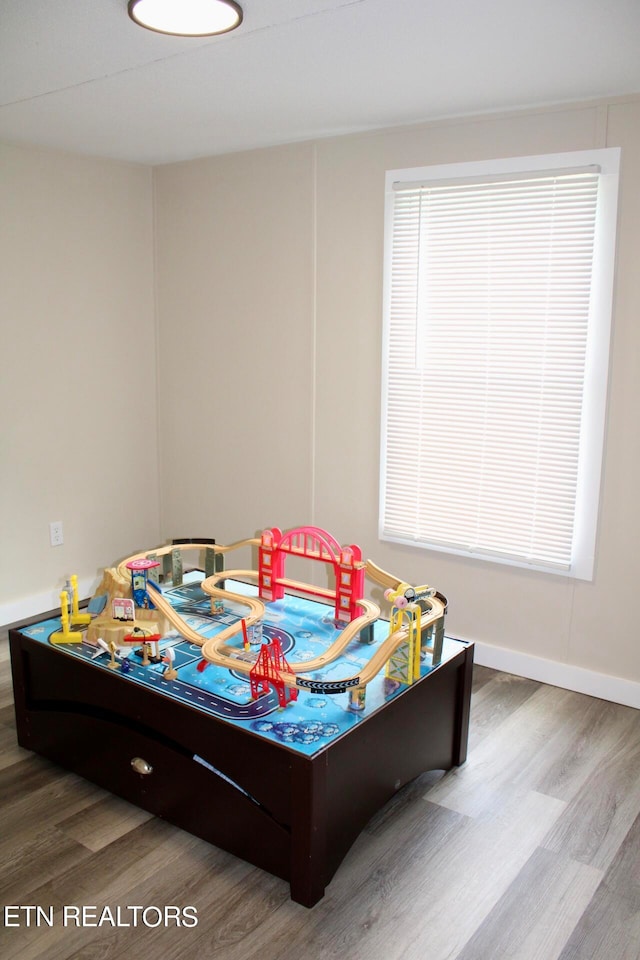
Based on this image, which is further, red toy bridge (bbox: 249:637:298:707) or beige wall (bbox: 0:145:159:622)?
beige wall (bbox: 0:145:159:622)

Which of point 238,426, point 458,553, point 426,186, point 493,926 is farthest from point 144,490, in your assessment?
point 493,926

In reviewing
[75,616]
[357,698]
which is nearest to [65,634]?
[75,616]

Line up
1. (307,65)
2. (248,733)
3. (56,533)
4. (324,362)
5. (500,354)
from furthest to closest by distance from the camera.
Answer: (56,533), (324,362), (500,354), (307,65), (248,733)

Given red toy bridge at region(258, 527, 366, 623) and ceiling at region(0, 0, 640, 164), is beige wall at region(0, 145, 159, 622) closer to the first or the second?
ceiling at region(0, 0, 640, 164)

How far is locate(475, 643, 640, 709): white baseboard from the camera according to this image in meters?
2.75

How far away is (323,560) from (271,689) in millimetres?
551

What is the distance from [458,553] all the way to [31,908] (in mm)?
1887

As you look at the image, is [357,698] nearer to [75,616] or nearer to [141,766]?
[141,766]

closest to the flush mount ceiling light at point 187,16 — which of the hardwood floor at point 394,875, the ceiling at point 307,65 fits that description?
the ceiling at point 307,65

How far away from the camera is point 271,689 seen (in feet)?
6.43

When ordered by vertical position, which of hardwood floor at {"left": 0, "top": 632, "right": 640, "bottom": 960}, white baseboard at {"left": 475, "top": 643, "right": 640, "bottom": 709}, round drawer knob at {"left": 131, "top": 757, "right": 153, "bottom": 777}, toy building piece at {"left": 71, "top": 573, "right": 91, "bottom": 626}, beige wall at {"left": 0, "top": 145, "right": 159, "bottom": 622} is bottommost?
hardwood floor at {"left": 0, "top": 632, "right": 640, "bottom": 960}

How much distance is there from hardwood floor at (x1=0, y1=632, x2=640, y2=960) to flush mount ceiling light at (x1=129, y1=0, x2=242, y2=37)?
2.02 metres

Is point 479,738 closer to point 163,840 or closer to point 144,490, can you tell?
point 163,840

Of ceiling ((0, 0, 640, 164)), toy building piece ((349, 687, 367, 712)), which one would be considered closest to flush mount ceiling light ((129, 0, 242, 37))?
ceiling ((0, 0, 640, 164))
